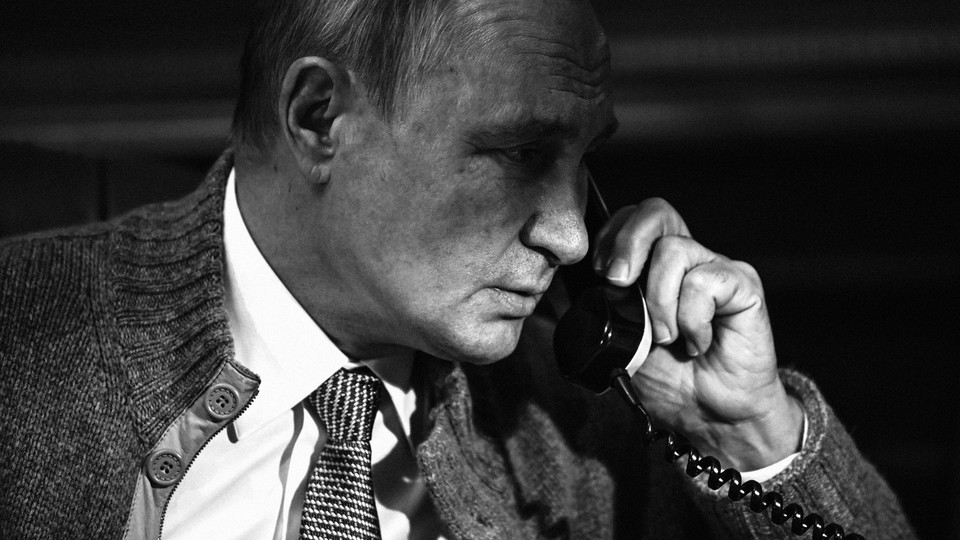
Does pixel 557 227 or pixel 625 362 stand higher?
pixel 557 227

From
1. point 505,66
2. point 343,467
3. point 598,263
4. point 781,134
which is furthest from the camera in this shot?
point 781,134

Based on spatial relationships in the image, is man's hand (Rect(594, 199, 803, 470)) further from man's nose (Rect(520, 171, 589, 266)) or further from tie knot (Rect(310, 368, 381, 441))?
tie knot (Rect(310, 368, 381, 441))

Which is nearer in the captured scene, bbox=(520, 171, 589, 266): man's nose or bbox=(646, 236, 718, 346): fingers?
bbox=(520, 171, 589, 266): man's nose

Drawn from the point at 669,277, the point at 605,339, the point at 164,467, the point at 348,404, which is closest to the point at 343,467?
the point at 348,404

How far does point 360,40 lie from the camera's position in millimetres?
902

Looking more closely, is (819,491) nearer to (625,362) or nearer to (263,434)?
(625,362)

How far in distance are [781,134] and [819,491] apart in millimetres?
627

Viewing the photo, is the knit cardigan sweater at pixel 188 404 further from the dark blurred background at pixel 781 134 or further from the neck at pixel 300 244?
the dark blurred background at pixel 781 134

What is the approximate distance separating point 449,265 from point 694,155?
2.34ft

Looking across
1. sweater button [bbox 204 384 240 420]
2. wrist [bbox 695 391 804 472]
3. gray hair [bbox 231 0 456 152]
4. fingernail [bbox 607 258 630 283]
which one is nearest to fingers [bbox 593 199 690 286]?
fingernail [bbox 607 258 630 283]

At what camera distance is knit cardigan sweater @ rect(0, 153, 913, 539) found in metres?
0.89

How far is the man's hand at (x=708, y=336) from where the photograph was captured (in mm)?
1040

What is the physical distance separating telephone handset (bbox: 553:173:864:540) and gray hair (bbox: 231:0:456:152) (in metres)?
0.32

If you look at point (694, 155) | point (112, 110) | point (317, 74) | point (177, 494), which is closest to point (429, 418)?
point (177, 494)
